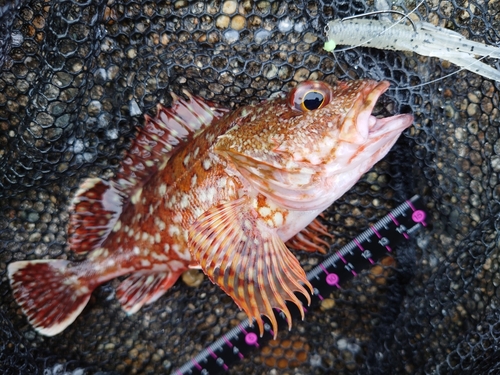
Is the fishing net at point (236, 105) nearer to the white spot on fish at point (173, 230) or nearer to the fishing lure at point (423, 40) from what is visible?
the fishing lure at point (423, 40)

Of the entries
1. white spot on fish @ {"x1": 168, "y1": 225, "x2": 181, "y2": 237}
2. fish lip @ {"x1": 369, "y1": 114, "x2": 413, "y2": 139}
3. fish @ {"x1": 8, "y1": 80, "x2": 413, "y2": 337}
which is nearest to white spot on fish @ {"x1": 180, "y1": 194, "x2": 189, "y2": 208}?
fish @ {"x1": 8, "y1": 80, "x2": 413, "y2": 337}

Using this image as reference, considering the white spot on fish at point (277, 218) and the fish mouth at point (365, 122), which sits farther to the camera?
the white spot on fish at point (277, 218)

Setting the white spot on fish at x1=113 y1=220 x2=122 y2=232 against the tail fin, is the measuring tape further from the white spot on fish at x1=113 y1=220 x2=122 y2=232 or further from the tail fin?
the white spot on fish at x1=113 y1=220 x2=122 y2=232

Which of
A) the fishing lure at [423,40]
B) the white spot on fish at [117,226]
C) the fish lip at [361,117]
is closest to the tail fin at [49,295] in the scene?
the white spot on fish at [117,226]

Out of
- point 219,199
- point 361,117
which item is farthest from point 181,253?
point 361,117

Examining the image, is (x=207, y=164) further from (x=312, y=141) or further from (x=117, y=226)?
(x=117, y=226)

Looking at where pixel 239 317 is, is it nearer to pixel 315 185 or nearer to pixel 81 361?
pixel 81 361

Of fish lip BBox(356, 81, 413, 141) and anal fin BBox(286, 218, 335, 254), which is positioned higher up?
fish lip BBox(356, 81, 413, 141)
